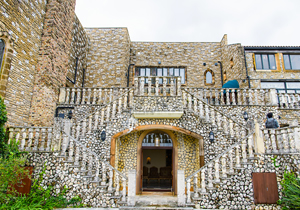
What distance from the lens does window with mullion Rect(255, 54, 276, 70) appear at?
15335 mm

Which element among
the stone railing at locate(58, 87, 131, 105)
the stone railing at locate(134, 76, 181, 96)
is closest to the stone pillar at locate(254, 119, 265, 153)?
the stone railing at locate(134, 76, 181, 96)

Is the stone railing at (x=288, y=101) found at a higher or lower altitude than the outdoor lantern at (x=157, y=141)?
higher

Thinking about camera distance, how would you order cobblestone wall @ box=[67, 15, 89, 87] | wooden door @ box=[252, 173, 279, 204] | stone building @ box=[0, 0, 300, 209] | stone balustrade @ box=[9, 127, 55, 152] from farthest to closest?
cobblestone wall @ box=[67, 15, 89, 87]
stone balustrade @ box=[9, 127, 55, 152]
stone building @ box=[0, 0, 300, 209]
wooden door @ box=[252, 173, 279, 204]

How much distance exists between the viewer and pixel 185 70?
16938mm

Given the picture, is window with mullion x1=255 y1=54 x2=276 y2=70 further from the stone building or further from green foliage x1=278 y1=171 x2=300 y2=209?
green foliage x1=278 y1=171 x2=300 y2=209

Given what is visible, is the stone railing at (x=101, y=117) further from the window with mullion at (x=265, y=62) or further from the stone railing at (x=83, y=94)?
the window with mullion at (x=265, y=62)

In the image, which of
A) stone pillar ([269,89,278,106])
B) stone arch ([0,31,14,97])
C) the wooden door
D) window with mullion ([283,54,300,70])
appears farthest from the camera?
window with mullion ([283,54,300,70])

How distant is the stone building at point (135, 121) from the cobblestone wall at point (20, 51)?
0.04m

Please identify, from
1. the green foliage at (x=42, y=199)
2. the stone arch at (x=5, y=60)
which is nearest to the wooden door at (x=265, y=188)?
the green foliage at (x=42, y=199)

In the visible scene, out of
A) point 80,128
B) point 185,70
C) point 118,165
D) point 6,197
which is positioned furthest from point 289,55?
point 6,197

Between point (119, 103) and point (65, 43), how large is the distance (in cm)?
531

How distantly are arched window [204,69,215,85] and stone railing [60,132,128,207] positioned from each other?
11831 millimetres

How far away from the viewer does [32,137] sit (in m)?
7.90

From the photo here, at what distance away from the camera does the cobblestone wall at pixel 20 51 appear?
8.20 meters
